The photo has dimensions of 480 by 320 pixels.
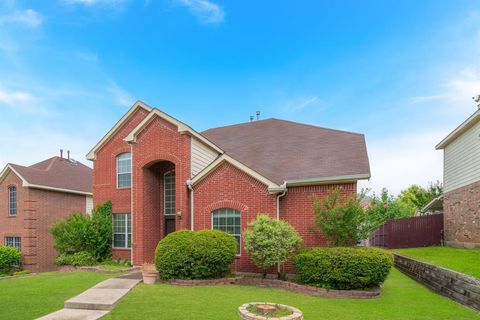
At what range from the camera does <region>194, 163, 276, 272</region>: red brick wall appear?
13.3 m

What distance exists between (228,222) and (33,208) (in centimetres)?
1415

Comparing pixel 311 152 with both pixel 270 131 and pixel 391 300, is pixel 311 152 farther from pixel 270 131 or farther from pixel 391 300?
pixel 391 300

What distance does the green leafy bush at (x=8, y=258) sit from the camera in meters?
19.5

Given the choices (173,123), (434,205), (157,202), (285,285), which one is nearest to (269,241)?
(285,285)

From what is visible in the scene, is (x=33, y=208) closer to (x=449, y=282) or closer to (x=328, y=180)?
(x=328, y=180)

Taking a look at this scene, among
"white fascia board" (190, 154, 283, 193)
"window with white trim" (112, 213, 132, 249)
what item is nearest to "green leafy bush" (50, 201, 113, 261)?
"window with white trim" (112, 213, 132, 249)

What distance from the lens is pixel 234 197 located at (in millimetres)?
13773

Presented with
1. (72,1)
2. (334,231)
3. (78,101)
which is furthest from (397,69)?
(78,101)

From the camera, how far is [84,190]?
24.6m

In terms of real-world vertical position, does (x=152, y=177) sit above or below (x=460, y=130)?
below

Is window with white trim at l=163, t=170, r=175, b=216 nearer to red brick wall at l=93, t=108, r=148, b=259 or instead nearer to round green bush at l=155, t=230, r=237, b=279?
red brick wall at l=93, t=108, r=148, b=259

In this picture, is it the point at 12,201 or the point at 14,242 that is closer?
the point at 14,242


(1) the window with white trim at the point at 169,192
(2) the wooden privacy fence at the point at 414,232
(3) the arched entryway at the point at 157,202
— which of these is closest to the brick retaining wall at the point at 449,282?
(2) the wooden privacy fence at the point at 414,232

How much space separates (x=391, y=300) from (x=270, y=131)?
436 inches
